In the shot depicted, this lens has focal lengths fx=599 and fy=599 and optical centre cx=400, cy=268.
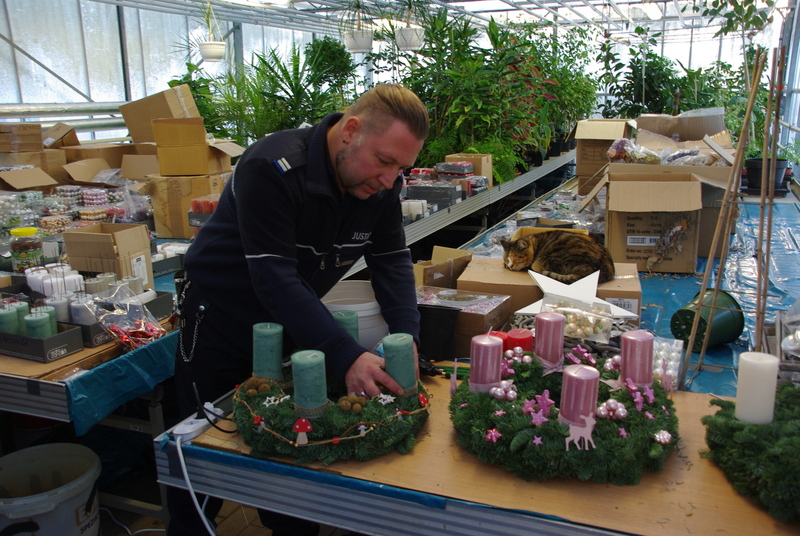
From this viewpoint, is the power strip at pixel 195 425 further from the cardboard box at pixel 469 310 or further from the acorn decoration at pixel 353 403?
the cardboard box at pixel 469 310

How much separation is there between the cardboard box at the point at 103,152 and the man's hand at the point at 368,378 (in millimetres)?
4541

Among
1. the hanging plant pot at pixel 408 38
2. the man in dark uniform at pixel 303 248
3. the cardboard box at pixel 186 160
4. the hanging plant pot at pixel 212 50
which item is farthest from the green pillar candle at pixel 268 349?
the hanging plant pot at pixel 212 50

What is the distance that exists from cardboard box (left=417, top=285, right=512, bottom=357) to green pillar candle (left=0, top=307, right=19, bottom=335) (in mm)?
Result: 1308

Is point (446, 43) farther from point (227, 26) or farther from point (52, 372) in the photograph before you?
point (227, 26)

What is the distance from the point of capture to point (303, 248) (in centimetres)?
153

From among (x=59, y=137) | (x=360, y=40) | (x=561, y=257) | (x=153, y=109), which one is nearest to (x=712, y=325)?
(x=561, y=257)

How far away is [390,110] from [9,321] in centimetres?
148

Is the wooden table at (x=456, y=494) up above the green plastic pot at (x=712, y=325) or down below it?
below

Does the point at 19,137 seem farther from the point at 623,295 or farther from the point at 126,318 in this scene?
the point at 623,295

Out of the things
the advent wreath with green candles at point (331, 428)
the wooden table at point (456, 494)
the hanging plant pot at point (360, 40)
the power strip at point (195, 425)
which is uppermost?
the hanging plant pot at point (360, 40)

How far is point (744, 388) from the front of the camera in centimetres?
116

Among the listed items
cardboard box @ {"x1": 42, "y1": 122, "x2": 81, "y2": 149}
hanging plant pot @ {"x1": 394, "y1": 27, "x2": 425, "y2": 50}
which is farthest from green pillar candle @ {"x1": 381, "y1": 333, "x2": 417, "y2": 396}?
hanging plant pot @ {"x1": 394, "y1": 27, "x2": 425, "y2": 50}

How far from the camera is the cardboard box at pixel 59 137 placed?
514cm

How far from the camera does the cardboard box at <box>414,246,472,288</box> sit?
7.55 ft
